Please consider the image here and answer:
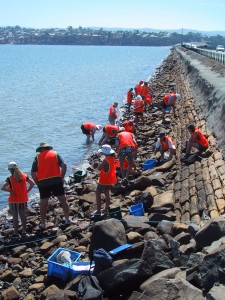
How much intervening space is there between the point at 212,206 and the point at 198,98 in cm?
1470

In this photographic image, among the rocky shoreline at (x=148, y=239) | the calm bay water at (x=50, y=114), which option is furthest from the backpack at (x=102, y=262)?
the calm bay water at (x=50, y=114)

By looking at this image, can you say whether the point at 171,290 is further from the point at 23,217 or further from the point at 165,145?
the point at 165,145

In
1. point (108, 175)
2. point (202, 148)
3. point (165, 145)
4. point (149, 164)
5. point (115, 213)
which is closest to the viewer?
point (115, 213)

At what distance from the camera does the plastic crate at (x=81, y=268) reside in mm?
7230

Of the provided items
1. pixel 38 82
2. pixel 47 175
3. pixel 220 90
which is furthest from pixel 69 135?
pixel 38 82

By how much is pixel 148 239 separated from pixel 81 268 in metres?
1.19

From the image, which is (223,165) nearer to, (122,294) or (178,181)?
(178,181)

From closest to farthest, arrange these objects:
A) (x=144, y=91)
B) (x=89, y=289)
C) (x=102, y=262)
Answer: (x=89, y=289)
(x=102, y=262)
(x=144, y=91)

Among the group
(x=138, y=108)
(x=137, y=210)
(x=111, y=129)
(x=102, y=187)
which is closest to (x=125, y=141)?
(x=102, y=187)

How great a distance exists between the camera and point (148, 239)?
7574 millimetres

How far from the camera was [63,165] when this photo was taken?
9469 mm

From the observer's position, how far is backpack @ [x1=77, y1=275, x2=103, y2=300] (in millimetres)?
6219

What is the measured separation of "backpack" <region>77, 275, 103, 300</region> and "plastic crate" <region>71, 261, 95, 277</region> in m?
0.36

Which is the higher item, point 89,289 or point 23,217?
point 89,289
